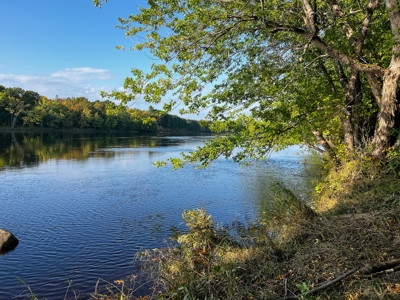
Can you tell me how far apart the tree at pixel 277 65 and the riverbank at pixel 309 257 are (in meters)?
1.92

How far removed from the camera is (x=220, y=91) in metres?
9.98

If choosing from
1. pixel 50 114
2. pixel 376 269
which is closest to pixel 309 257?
pixel 376 269

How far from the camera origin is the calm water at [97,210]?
30.3ft

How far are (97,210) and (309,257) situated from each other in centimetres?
1148

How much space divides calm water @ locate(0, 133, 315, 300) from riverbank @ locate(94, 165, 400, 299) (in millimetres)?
1896

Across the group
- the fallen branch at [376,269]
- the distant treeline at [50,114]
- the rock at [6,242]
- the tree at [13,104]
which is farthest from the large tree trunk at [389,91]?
the tree at [13,104]

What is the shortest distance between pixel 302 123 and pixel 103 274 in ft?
23.2

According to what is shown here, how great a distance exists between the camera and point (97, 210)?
49.8 feet

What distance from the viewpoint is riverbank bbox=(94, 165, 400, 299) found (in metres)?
4.52

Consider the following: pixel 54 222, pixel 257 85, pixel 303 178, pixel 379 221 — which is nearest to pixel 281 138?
pixel 257 85

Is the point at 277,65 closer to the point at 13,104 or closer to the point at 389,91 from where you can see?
the point at 389,91

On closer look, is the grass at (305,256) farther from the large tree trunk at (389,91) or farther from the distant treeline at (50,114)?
the distant treeline at (50,114)

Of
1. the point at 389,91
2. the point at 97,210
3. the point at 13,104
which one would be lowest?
the point at 97,210

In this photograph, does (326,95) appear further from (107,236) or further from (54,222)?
(54,222)
